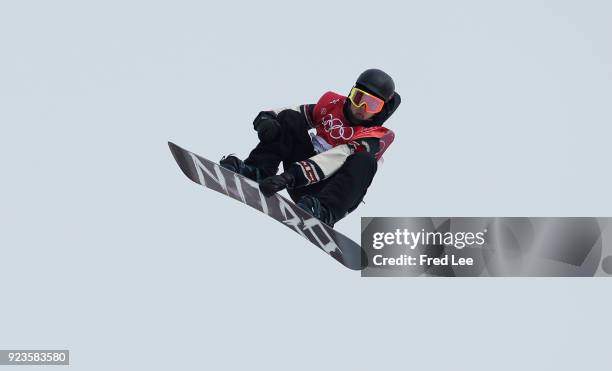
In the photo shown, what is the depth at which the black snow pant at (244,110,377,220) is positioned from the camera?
11.5 meters

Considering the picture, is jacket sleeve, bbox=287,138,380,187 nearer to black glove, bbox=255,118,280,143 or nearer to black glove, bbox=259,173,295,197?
black glove, bbox=259,173,295,197

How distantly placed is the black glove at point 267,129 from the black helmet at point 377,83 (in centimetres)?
91

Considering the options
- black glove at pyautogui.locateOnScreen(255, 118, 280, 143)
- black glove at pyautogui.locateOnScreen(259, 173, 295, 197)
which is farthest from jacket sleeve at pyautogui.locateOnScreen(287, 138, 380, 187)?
black glove at pyautogui.locateOnScreen(255, 118, 280, 143)

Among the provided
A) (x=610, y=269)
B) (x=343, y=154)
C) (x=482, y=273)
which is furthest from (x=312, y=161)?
(x=610, y=269)

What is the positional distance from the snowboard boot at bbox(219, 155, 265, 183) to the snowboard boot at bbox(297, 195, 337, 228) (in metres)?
0.74

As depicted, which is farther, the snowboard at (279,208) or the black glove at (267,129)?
the black glove at (267,129)

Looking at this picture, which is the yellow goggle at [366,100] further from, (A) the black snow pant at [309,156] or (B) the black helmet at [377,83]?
(A) the black snow pant at [309,156]

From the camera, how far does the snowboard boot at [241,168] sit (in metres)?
11.8

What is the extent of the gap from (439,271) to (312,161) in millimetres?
1600

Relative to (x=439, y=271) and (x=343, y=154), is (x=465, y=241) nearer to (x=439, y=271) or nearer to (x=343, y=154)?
(x=439, y=271)

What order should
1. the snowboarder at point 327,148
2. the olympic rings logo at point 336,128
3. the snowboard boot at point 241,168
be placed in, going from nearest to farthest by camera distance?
the snowboarder at point 327,148
the snowboard boot at point 241,168
the olympic rings logo at point 336,128

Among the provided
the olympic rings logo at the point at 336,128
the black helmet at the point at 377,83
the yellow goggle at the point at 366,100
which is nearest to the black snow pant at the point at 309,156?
the olympic rings logo at the point at 336,128

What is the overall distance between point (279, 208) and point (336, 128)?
1.25 meters

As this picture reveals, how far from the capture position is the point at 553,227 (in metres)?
11.5
